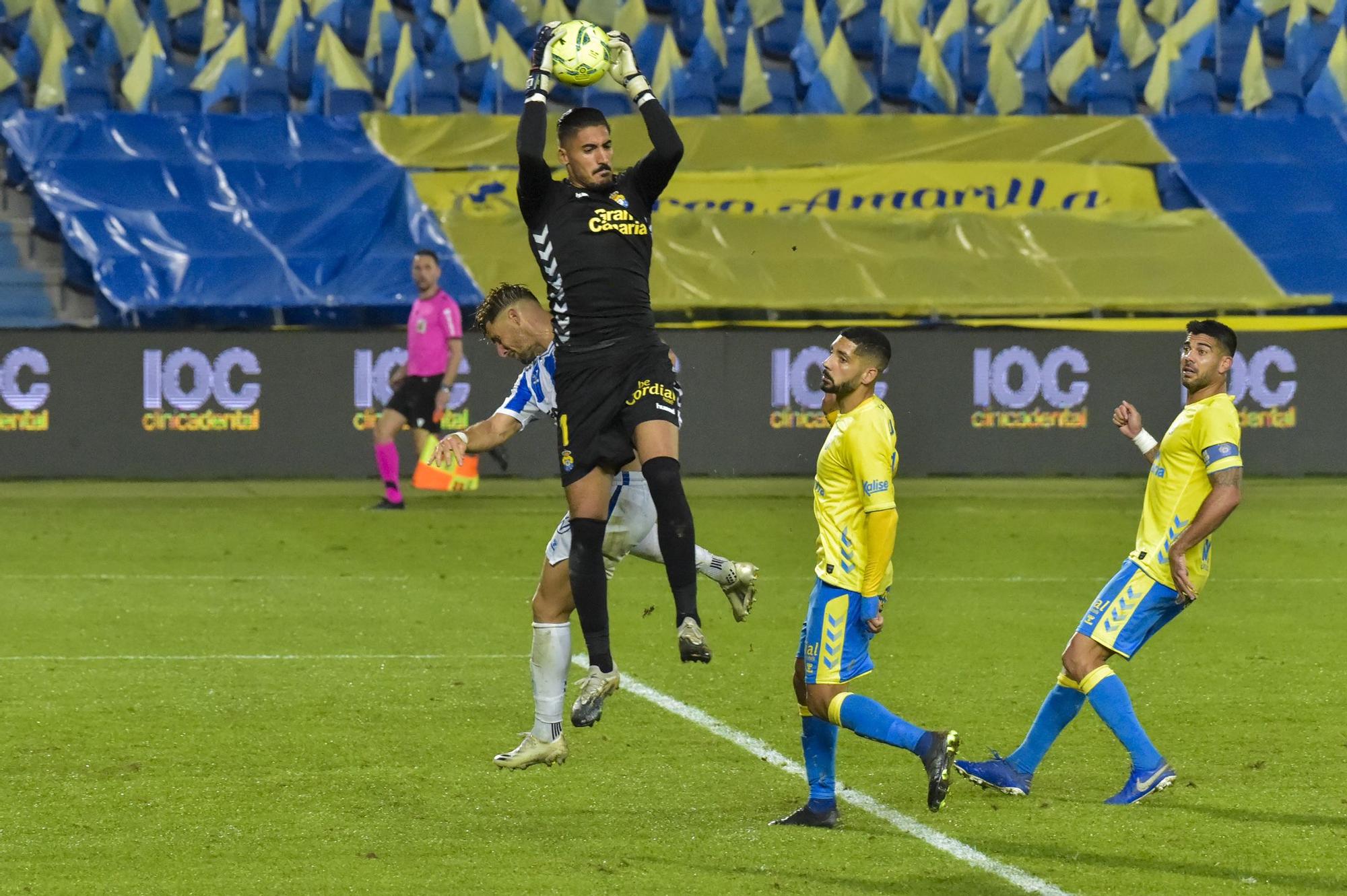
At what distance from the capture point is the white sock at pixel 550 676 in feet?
25.2

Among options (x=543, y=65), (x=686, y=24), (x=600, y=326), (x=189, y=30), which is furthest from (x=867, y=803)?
(x=189, y=30)

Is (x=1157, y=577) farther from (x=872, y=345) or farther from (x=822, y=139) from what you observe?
(x=822, y=139)

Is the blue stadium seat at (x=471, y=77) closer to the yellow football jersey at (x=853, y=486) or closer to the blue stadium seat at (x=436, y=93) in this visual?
the blue stadium seat at (x=436, y=93)

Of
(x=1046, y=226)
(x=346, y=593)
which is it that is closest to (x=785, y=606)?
(x=346, y=593)

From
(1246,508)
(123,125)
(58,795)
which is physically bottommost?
(1246,508)

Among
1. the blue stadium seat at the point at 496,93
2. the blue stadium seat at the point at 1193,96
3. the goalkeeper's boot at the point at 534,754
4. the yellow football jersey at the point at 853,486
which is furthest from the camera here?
the blue stadium seat at the point at 1193,96

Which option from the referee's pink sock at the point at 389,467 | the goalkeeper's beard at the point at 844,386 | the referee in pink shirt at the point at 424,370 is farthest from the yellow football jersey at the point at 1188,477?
the referee's pink sock at the point at 389,467

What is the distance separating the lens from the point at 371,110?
29188mm

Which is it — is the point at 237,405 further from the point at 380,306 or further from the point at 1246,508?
the point at 1246,508

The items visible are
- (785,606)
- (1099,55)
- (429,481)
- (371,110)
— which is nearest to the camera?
(785,606)

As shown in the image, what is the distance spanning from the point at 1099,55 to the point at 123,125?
1507cm

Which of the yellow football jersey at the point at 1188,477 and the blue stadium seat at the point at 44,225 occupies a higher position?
the yellow football jersey at the point at 1188,477

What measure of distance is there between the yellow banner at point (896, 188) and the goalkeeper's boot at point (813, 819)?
20372mm

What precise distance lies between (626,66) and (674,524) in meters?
1.71
